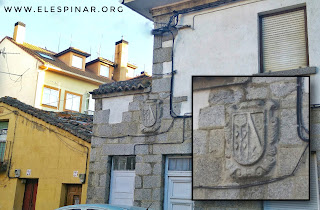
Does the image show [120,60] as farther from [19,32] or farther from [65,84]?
[19,32]

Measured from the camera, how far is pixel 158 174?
9383mm

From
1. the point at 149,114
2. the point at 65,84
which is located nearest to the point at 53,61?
the point at 65,84

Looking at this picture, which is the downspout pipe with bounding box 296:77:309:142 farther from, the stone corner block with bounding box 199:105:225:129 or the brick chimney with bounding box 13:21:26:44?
the brick chimney with bounding box 13:21:26:44

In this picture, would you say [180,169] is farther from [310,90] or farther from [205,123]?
[310,90]

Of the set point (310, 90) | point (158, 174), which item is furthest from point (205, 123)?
point (310, 90)

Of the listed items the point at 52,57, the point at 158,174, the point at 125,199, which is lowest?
the point at 125,199

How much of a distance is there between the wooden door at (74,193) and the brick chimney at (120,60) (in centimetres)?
1744

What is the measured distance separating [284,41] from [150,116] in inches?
133

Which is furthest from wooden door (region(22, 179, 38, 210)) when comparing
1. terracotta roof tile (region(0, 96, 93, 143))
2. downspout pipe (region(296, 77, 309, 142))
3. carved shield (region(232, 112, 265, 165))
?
downspout pipe (region(296, 77, 309, 142))

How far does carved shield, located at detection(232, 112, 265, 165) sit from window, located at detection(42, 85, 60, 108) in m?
18.8

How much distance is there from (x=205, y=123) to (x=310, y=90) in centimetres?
220

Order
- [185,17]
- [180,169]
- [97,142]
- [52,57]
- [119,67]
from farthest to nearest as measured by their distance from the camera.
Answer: [119,67], [52,57], [97,142], [185,17], [180,169]

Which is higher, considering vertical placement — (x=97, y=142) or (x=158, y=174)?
(x=97, y=142)

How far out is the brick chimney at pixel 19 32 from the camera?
2723 centimetres
